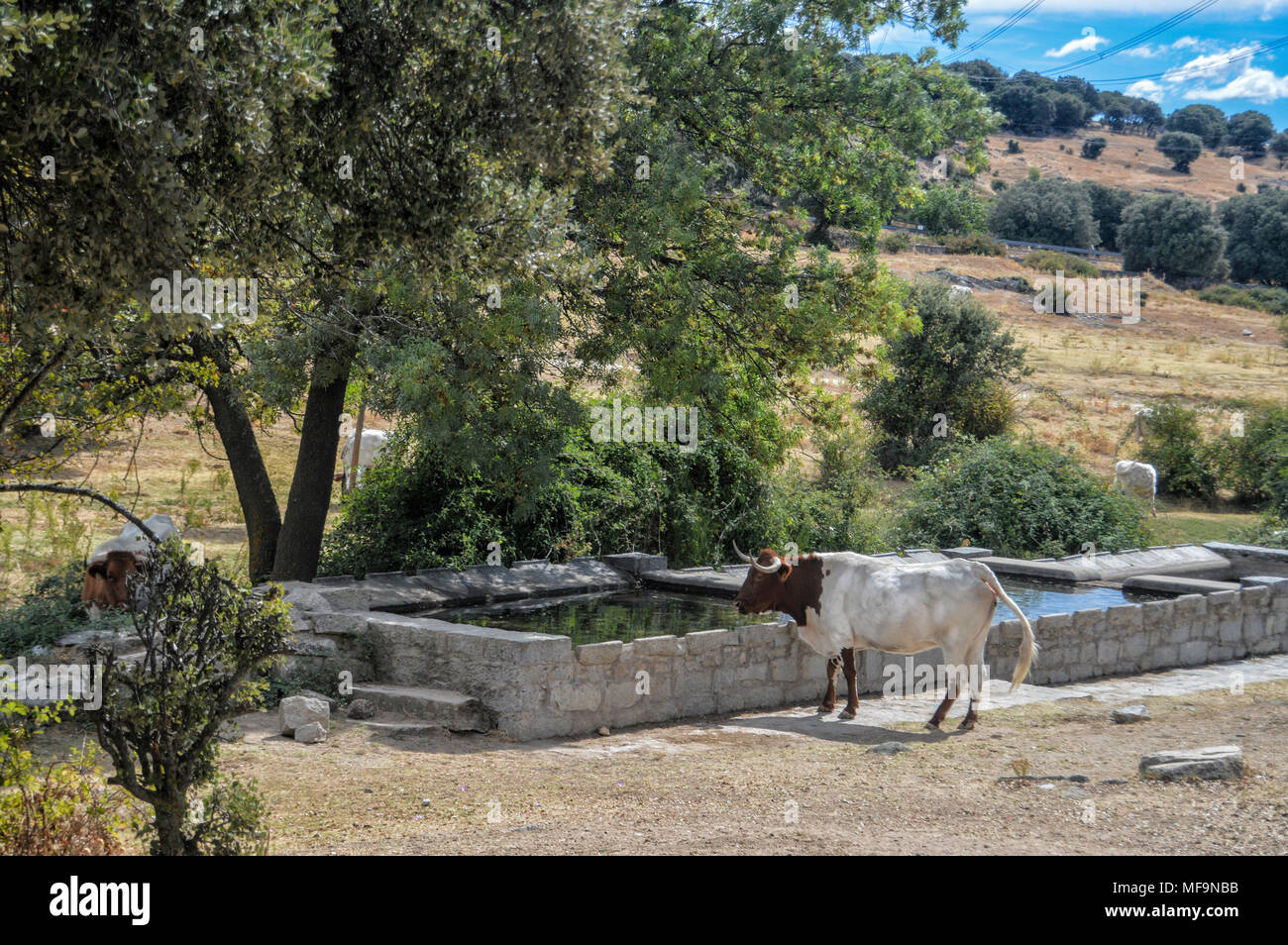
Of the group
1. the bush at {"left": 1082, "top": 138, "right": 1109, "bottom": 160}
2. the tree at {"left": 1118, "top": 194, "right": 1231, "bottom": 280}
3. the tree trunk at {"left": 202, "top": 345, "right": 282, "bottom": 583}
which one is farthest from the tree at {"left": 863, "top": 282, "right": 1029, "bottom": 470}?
the bush at {"left": 1082, "top": 138, "right": 1109, "bottom": 160}

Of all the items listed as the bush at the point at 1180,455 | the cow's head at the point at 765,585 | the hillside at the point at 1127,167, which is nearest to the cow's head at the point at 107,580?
the cow's head at the point at 765,585

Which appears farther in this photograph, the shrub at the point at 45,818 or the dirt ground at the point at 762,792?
the dirt ground at the point at 762,792

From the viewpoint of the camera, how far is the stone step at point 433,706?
9.55m

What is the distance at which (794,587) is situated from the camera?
11047mm

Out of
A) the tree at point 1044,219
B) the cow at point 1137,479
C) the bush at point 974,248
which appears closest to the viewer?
the cow at point 1137,479

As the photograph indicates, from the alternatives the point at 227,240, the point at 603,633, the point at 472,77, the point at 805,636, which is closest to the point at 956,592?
the point at 805,636

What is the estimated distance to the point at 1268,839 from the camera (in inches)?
251

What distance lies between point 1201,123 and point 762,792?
14225 centimetres

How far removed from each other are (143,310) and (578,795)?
154 inches

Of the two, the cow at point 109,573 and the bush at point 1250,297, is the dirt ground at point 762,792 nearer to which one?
the cow at point 109,573

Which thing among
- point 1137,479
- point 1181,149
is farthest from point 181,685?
point 1181,149

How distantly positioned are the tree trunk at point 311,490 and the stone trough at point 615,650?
1.61 m

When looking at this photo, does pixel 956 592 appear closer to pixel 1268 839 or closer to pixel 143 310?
pixel 1268 839

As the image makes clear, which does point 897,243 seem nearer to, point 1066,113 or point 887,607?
point 887,607
